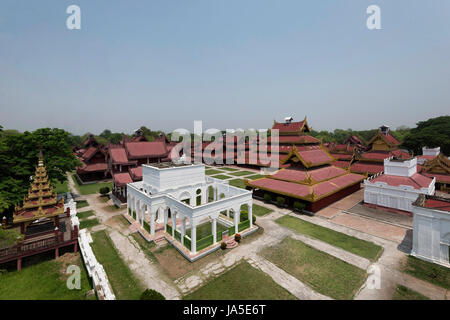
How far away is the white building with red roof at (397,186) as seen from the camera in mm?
18859

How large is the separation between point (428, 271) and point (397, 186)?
35.0ft

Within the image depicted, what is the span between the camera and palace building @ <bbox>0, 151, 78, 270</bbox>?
40.9ft

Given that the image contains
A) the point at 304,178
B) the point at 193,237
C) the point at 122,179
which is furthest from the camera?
the point at 122,179

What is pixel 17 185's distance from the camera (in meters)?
17.9

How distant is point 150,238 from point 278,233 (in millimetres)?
10145

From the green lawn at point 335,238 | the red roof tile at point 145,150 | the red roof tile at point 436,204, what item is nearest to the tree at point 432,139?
the red roof tile at point 436,204

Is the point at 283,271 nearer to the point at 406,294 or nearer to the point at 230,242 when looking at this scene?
the point at 230,242

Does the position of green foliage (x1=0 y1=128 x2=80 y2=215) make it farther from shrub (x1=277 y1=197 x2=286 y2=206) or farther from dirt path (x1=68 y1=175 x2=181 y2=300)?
shrub (x1=277 y1=197 x2=286 y2=206)

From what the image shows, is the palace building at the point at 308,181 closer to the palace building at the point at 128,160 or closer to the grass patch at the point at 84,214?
the palace building at the point at 128,160

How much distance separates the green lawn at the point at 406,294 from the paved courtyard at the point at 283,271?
0.22 metres

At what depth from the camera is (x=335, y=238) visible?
1499 cm

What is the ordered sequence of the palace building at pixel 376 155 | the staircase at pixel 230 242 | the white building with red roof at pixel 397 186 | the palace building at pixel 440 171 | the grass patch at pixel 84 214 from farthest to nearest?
the palace building at pixel 376 155 < the palace building at pixel 440 171 < the grass patch at pixel 84 214 < the white building with red roof at pixel 397 186 < the staircase at pixel 230 242

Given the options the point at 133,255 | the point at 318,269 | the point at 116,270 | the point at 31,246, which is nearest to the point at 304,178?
the point at 318,269

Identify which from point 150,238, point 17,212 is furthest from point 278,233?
point 17,212
